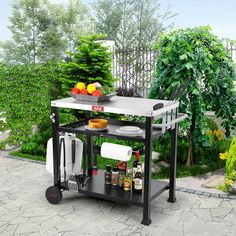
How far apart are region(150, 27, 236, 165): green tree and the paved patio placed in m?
1.25

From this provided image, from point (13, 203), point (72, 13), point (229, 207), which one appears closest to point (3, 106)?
point (13, 203)

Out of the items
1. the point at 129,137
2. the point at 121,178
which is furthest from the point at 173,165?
the point at 129,137

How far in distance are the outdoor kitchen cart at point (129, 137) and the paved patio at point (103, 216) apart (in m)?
0.18

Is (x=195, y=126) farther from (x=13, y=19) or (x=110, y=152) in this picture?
(x=13, y=19)

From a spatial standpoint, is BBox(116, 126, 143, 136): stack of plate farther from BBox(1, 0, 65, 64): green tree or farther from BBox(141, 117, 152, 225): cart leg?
BBox(1, 0, 65, 64): green tree

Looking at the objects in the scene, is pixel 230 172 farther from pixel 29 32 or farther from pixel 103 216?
pixel 29 32

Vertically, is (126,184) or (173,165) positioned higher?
(173,165)

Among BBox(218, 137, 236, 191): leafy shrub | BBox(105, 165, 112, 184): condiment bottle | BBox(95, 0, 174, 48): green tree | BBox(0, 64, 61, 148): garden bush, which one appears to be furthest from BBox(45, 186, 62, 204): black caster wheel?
BBox(95, 0, 174, 48): green tree

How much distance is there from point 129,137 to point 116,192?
0.74m

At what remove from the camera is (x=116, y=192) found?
4.64m

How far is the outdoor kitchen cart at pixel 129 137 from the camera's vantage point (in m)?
4.16

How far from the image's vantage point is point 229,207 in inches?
187

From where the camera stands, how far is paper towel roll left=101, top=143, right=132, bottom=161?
14.2ft

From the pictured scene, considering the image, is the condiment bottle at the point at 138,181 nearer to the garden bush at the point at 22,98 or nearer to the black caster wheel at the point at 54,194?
the black caster wheel at the point at 54,194
